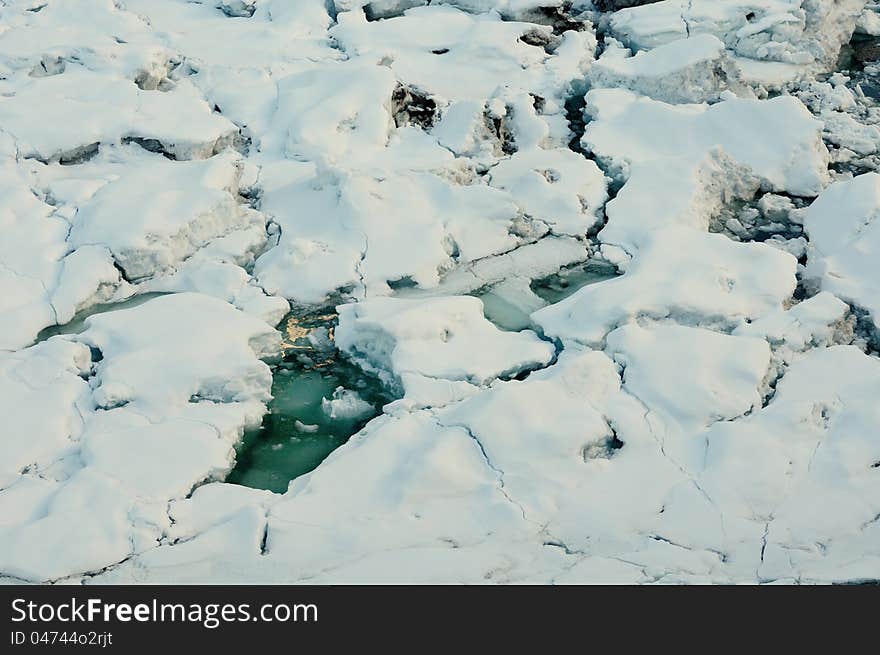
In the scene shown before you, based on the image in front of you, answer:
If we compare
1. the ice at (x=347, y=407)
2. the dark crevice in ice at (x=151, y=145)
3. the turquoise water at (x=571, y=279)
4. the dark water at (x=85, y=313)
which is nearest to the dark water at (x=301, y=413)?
the ice at (x=347, y=407)

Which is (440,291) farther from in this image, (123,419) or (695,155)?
(695,155)

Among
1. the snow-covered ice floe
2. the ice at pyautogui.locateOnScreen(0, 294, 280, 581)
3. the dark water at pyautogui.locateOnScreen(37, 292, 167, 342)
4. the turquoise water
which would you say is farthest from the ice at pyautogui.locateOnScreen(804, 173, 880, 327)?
the dark water at pyautogui.locateOnScreen(37, 292, 167, 342)

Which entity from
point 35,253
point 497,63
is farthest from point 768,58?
point 35,253

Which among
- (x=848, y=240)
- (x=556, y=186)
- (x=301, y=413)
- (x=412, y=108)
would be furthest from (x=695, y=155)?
(x=301, y=413)

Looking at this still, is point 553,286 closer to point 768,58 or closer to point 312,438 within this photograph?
point 312,438

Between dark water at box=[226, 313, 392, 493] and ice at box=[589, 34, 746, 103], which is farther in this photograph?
ice at box=[589, 34, 746, 103]

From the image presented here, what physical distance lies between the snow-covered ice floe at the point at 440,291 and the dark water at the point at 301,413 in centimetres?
1

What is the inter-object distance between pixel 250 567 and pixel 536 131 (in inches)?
130

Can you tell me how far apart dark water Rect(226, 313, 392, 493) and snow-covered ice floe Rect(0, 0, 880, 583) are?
1 centimetres

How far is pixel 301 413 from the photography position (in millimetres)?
4066

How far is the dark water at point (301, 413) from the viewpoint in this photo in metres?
3.80

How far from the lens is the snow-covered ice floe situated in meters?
3.37

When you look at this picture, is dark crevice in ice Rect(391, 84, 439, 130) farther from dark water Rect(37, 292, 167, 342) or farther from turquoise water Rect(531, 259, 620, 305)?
dark water Rect(37, 292, 167, 342)

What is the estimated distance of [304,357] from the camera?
4.35 meters
